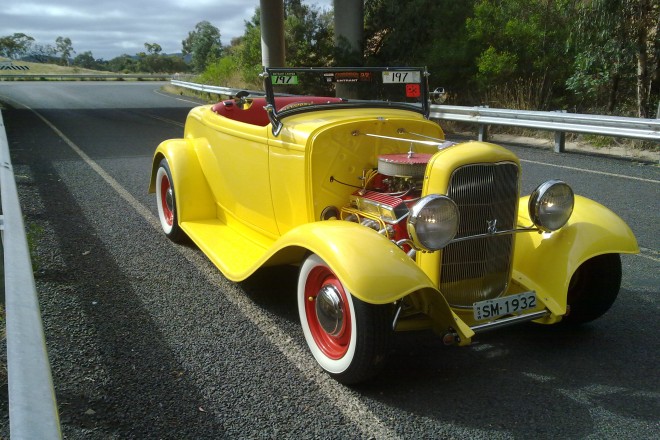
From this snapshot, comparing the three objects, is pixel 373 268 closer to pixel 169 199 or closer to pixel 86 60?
pixel 169 199

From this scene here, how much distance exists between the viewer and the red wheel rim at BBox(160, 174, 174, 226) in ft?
18.1

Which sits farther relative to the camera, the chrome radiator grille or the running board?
the chrome radiator grille

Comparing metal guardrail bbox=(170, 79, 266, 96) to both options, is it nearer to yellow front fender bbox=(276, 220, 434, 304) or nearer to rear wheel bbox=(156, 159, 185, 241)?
rear wheel bbox=(156, 159, 185, 241)

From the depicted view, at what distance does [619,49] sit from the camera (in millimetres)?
11305

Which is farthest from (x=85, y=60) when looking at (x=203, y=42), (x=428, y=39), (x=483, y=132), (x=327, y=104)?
(x=327, y=104)

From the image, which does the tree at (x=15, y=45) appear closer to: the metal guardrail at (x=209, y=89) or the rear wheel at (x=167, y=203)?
the metal guardrail at (x=209, y=89)

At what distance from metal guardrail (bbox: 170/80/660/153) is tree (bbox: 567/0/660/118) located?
2.86 meters

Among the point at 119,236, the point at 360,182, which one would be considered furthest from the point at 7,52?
the point at 360,182

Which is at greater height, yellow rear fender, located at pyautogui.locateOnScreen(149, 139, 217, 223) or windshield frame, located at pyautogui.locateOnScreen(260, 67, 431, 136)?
windshield frame, located at pyautogui.locateOnScreen(260, 67, 431, 136)

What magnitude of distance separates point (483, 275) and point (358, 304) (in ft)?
3.16

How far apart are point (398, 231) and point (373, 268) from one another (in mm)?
646

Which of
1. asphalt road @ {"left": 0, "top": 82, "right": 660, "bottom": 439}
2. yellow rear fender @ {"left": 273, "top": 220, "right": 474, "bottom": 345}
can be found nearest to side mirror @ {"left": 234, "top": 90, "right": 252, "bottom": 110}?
asphalt road @ {"left": 0, "top": 82, "right": 660, "bottom": 439}

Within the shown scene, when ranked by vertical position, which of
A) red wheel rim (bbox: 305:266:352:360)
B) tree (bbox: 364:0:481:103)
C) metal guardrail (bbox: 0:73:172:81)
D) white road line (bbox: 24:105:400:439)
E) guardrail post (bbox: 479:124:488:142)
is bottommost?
white road line (bbox: 24:105:400:439)

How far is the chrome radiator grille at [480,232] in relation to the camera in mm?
3154
